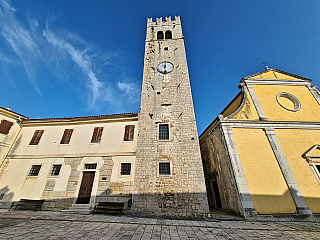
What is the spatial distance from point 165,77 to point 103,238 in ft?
41.4

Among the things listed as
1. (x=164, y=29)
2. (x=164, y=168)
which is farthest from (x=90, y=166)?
(x=164, y=29)

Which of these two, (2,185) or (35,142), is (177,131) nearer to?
(35,142)

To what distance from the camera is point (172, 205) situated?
8719 mm

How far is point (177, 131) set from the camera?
36.5 feet

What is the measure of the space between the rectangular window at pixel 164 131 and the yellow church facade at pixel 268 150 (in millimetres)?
4238

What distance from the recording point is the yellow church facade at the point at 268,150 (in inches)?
338

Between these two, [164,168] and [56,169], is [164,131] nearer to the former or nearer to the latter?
[164,168]

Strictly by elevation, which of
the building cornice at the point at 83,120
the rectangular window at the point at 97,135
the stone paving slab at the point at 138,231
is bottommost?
the stone paving slab at the point at 138,231

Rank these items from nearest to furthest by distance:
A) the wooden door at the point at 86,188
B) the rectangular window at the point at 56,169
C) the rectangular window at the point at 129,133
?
1. the wooden door at the point at 86,188
2. the rectangular window at the point at 56,169
3. the rectangular window at the point at 129,133

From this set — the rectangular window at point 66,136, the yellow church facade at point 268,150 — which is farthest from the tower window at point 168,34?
the rectangular window at point 66,136

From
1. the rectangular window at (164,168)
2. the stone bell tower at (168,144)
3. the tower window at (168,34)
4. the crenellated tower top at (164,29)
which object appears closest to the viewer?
the stone bell tower at (168,144)

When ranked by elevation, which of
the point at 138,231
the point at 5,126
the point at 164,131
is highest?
the point at 5,126

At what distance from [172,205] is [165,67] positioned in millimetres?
12275

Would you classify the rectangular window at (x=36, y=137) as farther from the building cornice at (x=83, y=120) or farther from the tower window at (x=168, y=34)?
the tower window at (x=168, y=34)
